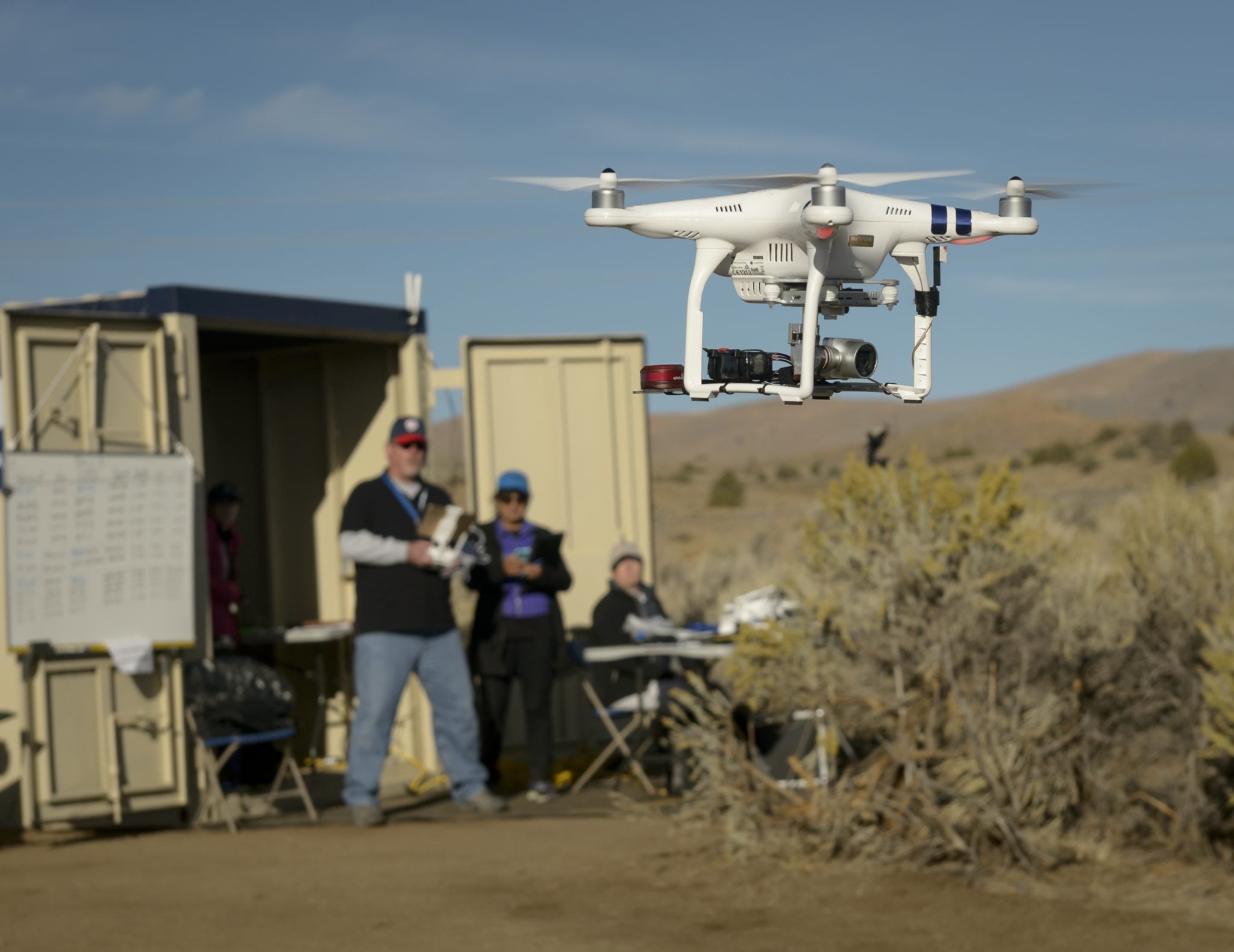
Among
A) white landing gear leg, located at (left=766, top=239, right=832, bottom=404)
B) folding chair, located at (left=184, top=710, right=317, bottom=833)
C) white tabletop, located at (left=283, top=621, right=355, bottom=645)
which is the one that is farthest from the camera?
white tabletop, located at (left=283, top=621, right=355, bottom=645)

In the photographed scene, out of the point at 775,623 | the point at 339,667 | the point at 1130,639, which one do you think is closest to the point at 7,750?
the point at 339,667

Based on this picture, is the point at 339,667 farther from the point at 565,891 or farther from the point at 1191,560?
the point at 1191,560

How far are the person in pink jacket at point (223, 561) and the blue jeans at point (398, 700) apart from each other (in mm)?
1310

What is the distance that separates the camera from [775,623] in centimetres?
729

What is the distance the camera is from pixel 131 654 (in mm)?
7840

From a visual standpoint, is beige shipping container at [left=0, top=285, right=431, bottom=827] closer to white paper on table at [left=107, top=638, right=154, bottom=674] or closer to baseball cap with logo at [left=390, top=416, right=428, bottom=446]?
white paper on table at [left=107, top=638, right=154, bottom=674]

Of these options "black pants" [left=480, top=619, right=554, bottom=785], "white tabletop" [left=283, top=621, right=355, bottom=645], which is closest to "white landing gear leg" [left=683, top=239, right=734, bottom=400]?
"black pants" [left=480, top=619, right=554, bottom=785]

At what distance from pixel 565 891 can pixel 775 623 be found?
148cm

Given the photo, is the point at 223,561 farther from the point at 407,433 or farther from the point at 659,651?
the point at 659,651

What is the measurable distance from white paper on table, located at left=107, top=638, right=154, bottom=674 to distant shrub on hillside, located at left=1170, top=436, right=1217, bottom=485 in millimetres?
21975

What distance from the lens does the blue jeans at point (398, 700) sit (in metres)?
7.80

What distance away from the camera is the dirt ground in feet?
21.3

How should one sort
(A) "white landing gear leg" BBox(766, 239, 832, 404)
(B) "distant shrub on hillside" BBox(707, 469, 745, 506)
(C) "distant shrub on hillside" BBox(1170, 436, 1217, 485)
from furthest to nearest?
(B) "distant shrub on hillside" BBox(707, 469, 745, 506) < (C) "distant shrub on hillside" BBox(1170, 436, 1217, 485) < (A) "white landing gear leg" BBox(766, 239, 832, 404)

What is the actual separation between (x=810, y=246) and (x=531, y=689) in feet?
24.6
